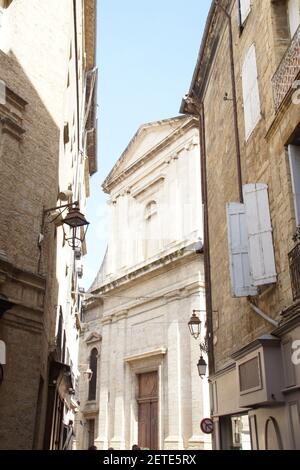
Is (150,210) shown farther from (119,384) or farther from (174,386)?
(174,386)

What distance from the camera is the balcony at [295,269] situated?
6.64 metres

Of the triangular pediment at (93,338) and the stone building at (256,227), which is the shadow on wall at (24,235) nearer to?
the stone building at (256,227)

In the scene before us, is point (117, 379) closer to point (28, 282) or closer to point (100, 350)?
point (100, 350)

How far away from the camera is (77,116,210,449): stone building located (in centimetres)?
1972

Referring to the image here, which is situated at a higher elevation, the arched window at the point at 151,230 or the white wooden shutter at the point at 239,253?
the arched window at the point at 151,230

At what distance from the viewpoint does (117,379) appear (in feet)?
77.0

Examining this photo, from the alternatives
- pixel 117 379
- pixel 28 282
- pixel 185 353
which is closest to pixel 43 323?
pixel 28 282

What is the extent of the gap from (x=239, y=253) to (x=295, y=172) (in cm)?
198

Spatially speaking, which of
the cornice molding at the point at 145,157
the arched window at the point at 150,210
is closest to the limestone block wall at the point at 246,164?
the cornice molding at the point at 145,157

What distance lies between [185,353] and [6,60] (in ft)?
45.4

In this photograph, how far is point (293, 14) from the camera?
8320mm

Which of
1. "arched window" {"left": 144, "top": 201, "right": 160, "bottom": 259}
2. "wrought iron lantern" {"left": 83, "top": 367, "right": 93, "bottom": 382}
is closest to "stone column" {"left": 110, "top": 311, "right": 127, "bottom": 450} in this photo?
"wrought iron lantern" {"left": 83, "top": 367, "right": 93, "bottom": 382}

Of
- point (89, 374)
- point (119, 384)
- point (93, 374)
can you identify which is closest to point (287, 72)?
point (119, 384)

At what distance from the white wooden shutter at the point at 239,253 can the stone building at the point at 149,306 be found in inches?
388
